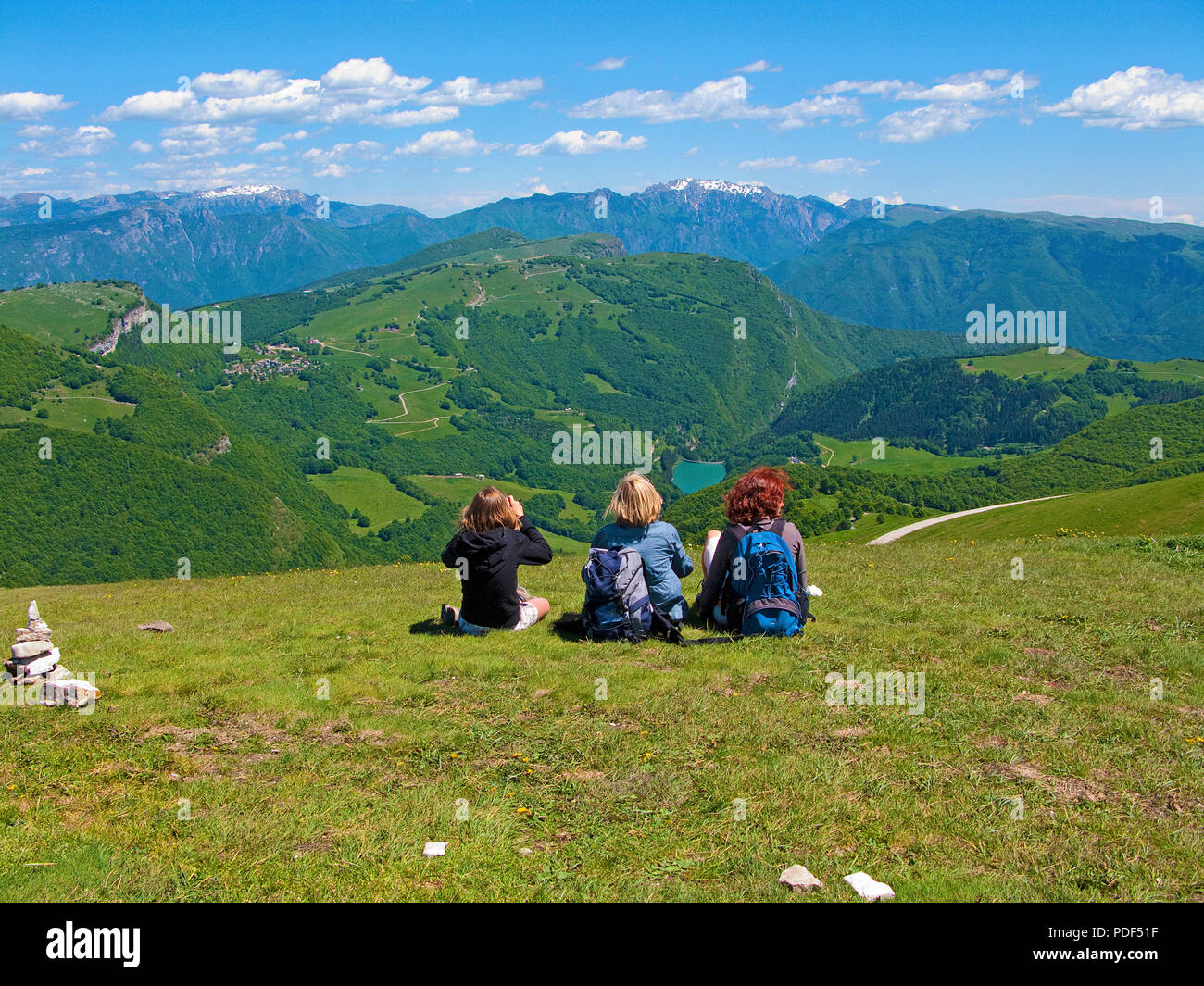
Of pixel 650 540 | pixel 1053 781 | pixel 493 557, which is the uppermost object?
pixel 650 540

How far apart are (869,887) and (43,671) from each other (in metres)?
11.8

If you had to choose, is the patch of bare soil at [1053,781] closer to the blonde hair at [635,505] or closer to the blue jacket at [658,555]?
the blue jacket at [658,555]

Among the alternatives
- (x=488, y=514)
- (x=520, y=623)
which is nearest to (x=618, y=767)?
(x=520, y=623)

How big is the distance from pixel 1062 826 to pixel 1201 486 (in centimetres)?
5572

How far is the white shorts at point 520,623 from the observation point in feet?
50.8

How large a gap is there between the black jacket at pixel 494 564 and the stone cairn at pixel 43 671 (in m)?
5.74

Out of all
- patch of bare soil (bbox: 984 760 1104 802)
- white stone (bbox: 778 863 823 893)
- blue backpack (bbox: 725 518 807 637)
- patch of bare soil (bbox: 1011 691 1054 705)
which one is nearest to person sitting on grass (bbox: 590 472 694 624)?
blue backpack (bbox: 725 518 807 637)

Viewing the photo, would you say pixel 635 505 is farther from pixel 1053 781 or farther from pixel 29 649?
pixel 29 649

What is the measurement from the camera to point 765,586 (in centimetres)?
1412

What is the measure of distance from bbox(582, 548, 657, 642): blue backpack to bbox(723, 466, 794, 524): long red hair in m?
1.96

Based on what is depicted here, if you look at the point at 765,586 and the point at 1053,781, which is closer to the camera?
the point at 1053,781

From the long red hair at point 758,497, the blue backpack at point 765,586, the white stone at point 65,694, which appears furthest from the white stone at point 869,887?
the white stone at point 65,694
